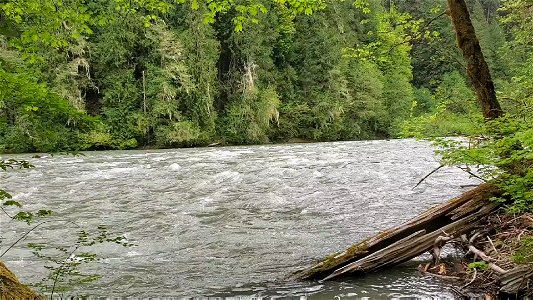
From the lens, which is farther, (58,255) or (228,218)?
(228,218)

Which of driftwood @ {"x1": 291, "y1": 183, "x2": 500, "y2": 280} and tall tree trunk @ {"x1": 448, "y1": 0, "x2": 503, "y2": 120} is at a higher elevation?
tall tree trunk @ {"x1": 448, "y1": 0, "x2": 503, "y2": 120}

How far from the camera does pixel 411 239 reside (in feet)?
20.0

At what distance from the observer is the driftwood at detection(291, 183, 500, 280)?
586 cm

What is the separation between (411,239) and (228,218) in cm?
412

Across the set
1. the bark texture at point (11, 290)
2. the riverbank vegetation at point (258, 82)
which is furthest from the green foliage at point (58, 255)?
the riverbank vegetation at point (258, 82)

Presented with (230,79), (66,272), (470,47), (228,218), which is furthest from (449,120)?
(230,79)

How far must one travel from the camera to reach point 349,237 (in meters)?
7.77

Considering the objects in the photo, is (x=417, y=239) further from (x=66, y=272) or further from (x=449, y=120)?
(x=66, y=272)

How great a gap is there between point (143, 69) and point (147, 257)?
31.1 metres

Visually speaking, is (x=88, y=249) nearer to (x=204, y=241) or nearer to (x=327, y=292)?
(x=204, y=241)

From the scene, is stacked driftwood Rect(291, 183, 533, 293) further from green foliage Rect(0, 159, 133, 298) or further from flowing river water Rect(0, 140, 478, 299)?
green foliage Rect(0, 159, 133, 298)

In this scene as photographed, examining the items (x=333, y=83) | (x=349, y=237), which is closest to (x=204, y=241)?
(x=349, y=237)

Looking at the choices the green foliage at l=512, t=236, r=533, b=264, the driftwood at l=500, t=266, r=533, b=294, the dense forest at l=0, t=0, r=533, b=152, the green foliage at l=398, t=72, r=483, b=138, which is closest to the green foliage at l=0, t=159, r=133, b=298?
the driftwood at l=500, t=266, r=533, b=294

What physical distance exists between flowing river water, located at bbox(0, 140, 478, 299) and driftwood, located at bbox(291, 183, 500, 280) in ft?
0.60
